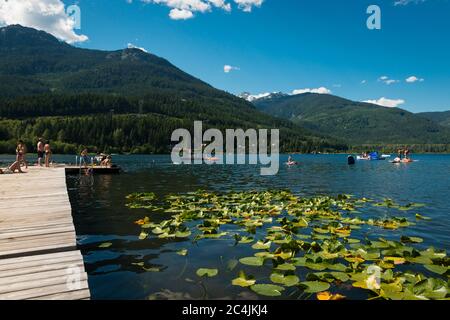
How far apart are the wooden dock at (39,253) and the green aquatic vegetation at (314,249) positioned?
416 cm

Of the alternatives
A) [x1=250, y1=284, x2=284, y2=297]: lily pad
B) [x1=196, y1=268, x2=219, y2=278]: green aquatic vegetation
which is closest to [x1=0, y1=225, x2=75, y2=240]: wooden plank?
[x1=196, y1=268, x2=219, y2=278]: green aquatic vegetation

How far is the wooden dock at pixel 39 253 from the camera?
24.8 ft

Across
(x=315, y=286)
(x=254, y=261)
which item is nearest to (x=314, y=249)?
(x=254, y=261)

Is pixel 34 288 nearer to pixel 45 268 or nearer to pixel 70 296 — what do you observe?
pixel 70 296

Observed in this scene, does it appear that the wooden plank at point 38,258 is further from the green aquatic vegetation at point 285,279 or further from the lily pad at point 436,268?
the lily pad at point 436,268

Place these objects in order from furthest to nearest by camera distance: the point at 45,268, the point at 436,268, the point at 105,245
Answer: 1. the point at 105,245
2. the point at 436,268
3. the point at 45,268

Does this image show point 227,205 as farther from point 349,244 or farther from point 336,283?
point 336,283

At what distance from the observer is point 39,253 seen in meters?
10.3

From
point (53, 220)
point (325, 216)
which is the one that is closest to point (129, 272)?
point (53, 220)

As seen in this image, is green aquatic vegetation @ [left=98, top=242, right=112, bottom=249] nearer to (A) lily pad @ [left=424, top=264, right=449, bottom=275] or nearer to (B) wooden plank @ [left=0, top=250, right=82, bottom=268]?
(B) wooden plank @ [left=0, top=250, right=82, bottom=268]

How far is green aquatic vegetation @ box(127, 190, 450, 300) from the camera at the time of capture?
1002 cm

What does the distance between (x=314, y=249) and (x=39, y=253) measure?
973 centimetres
